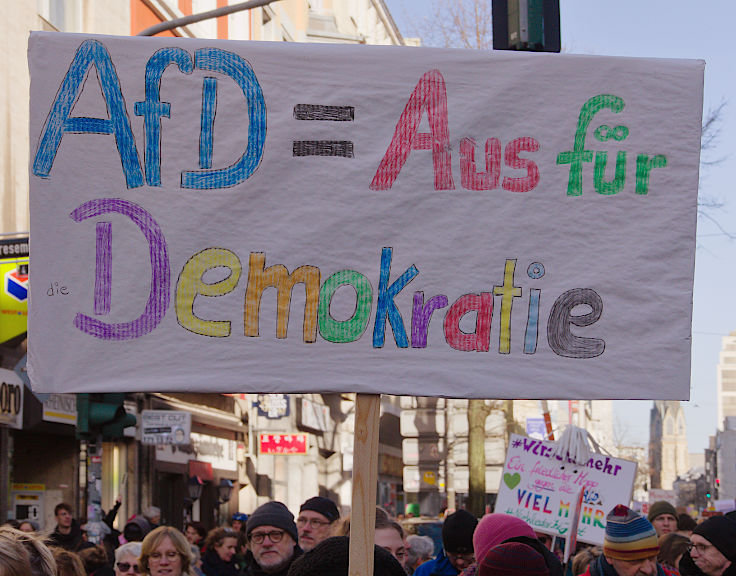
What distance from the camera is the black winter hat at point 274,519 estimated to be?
5.95 m

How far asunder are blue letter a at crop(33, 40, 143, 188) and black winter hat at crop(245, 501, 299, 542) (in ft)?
7.68

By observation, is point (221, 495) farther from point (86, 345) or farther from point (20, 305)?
point (86, 345)

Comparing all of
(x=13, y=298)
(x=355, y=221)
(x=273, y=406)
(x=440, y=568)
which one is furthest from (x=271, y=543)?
(x=273, y=406)

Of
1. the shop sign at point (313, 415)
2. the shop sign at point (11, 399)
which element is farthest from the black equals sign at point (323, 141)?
the shop sign at point (313, 415)

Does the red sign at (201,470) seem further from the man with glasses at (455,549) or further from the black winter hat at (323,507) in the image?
the man with glasses at (455,549)

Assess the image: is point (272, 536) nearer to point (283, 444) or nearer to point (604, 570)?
point (604, 570)

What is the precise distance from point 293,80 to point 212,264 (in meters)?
0.67

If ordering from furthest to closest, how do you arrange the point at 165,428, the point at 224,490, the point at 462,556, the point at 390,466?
the point at 390,466, the point at 224,490, the point at 165,428, the point at 462,556

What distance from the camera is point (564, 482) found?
38.6 ft

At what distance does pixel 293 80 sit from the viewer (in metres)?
4.19

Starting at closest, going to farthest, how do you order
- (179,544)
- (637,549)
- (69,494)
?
(637,549) → (179,544) → (69,494)

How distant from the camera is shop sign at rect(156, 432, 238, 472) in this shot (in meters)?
27.6

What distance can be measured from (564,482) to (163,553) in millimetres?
5763

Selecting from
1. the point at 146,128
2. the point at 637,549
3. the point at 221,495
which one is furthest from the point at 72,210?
the point at 221,495
